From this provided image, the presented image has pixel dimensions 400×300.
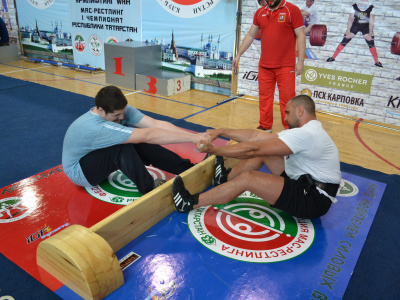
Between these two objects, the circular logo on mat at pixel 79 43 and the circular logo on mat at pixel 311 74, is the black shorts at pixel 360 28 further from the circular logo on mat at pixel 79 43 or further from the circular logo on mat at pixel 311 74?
the circular logo on mat at pixel 79 43

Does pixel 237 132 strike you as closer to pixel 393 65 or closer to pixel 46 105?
pixel 393 65

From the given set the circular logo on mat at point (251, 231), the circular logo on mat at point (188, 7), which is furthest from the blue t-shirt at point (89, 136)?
the circular logo on mat at point (188, 7)

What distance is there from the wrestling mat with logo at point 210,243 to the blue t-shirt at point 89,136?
41cm

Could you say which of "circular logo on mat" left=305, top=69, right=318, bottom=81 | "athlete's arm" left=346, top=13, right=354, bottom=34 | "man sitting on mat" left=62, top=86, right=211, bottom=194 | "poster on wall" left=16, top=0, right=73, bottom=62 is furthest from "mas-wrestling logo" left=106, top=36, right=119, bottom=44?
"man sitting on mat" left=62, top=86, right=211, bottom=194

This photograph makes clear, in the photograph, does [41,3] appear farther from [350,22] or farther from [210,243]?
[210,243]

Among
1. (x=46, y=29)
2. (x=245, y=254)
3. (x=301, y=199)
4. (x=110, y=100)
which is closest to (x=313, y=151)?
(x=301, y=199)

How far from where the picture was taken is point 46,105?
5.88 m

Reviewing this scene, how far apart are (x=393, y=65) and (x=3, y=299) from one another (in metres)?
5.75

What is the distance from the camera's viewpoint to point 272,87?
4.87 metres

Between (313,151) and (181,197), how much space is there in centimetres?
110

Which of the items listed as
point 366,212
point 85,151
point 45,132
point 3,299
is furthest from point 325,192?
point 45,132

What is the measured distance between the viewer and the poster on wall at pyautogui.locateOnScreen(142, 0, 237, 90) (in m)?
6.64

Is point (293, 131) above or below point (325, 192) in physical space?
above

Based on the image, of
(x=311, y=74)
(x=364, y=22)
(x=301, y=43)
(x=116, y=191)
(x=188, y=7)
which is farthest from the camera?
(x=188, y=7)
